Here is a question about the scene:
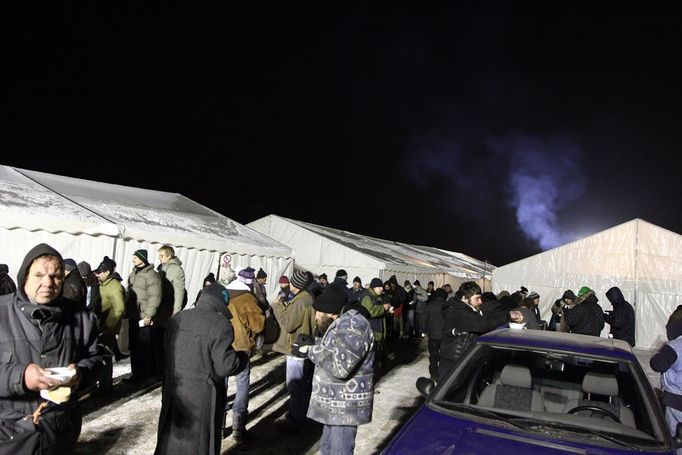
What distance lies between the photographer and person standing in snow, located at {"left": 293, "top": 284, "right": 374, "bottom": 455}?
11.8 feet

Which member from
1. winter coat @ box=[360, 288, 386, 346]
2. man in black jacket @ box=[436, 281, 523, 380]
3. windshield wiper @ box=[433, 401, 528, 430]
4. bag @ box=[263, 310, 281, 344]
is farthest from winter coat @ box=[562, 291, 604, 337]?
windshield wiper @ box=[433, 401, 528, 430]

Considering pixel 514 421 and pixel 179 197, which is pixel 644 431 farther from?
pixel 179 197

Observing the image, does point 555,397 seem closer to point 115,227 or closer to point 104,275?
point 104,275

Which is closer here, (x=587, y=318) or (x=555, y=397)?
(x=555, y=397)

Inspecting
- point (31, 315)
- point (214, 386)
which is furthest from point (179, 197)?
point (31, 315)

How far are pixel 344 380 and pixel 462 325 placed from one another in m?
2.93

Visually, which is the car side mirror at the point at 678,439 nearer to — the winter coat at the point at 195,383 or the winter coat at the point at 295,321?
the winter coat at the point at 195,383

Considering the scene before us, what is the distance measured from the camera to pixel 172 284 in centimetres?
753

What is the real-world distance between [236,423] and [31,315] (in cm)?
337

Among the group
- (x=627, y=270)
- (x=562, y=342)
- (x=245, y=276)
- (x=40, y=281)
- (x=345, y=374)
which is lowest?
(x=345, y=374)

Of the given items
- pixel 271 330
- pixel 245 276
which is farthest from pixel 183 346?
pixel 271 330

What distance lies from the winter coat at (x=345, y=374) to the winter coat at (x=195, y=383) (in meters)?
0.68

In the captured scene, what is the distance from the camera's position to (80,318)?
2584 millimetres

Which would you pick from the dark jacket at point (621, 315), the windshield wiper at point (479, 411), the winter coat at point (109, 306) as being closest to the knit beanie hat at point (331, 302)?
the windshield wiper at point (479, 411)
